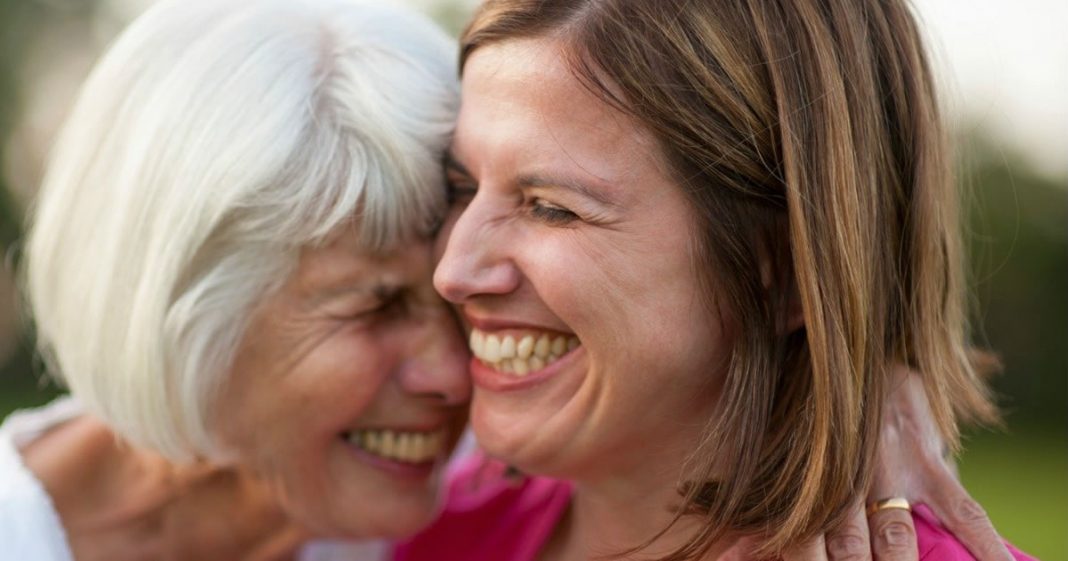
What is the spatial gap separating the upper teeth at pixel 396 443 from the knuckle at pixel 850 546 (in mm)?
1134

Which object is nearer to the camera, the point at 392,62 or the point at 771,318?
the point at 771,318

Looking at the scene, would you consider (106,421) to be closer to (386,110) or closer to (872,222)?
(386,110)

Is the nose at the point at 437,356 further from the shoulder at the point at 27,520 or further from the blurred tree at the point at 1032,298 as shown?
the blurred tree at the point at 1032,298

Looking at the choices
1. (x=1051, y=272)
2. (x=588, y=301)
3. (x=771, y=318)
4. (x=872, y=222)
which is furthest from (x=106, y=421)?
(x=1051, y=272)

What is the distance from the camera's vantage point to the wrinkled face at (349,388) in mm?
2760

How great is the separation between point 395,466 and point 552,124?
1.13 metres

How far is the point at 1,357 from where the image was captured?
46.8 ft

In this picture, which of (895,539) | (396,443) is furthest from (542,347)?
(895,539)

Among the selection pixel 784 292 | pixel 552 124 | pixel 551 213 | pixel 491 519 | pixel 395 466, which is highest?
pixel 552 124

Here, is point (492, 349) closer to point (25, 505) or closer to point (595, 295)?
point (595, 295)

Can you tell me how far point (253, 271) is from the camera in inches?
107

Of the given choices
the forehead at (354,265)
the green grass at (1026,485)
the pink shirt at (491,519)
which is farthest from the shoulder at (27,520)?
the green grass at (1026,485)

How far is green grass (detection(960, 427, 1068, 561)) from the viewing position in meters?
8.94

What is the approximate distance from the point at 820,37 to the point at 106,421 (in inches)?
76.3
